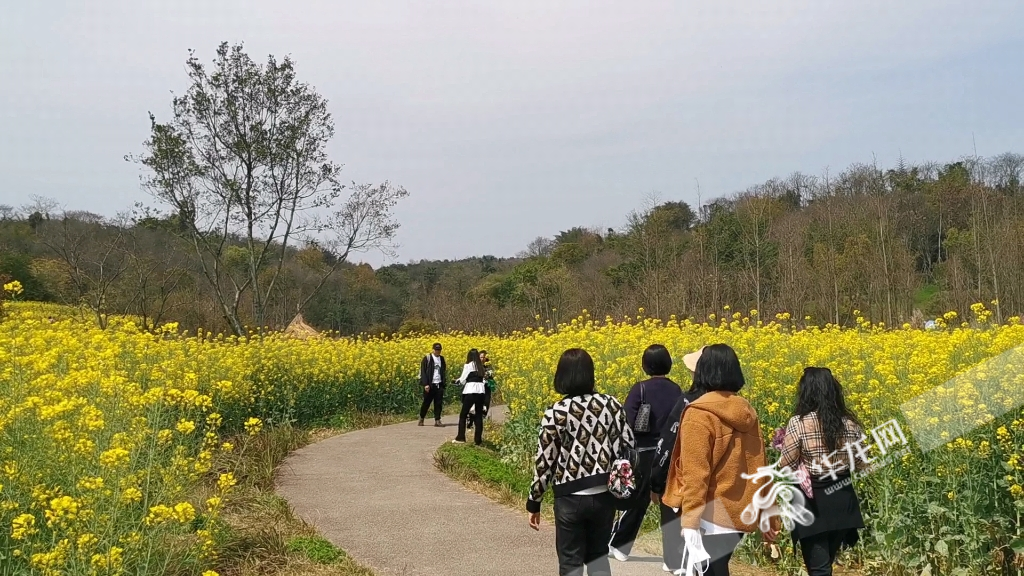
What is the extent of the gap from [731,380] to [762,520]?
77cm

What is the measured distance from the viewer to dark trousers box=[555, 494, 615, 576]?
4.18 metres

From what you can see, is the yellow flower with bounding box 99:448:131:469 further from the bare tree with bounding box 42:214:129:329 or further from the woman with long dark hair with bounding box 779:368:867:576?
the bare tree with bounding box 42:214:129:329

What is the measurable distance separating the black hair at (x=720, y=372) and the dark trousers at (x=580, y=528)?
895mm

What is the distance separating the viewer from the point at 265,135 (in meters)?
21.2

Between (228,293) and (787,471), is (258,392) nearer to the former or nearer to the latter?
(787,471)

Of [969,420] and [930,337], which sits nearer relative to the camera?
[969,420]

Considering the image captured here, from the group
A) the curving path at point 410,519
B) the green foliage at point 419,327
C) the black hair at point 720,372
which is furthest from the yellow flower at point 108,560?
the green foliage at point 419,327

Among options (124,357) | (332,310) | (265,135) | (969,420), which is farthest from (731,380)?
(332,310)

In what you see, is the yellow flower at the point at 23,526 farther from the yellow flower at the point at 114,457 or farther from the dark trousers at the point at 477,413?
the dark trousers at the point at 477,413

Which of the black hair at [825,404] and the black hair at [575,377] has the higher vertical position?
the black hair at [575,377]

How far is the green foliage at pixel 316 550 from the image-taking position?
229 inches

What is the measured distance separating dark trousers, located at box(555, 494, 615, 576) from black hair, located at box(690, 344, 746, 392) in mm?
895

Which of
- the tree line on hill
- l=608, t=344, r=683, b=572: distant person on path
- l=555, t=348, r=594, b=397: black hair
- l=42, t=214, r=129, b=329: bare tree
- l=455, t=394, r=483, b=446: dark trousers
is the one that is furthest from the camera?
l=42, t=214, r=129, b=329: bare tree

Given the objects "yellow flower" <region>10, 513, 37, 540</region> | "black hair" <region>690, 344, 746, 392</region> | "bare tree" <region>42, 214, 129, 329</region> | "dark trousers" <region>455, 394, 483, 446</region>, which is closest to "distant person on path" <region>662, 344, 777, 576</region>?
"black hair" <region>690, 344, 746, 392</region>
